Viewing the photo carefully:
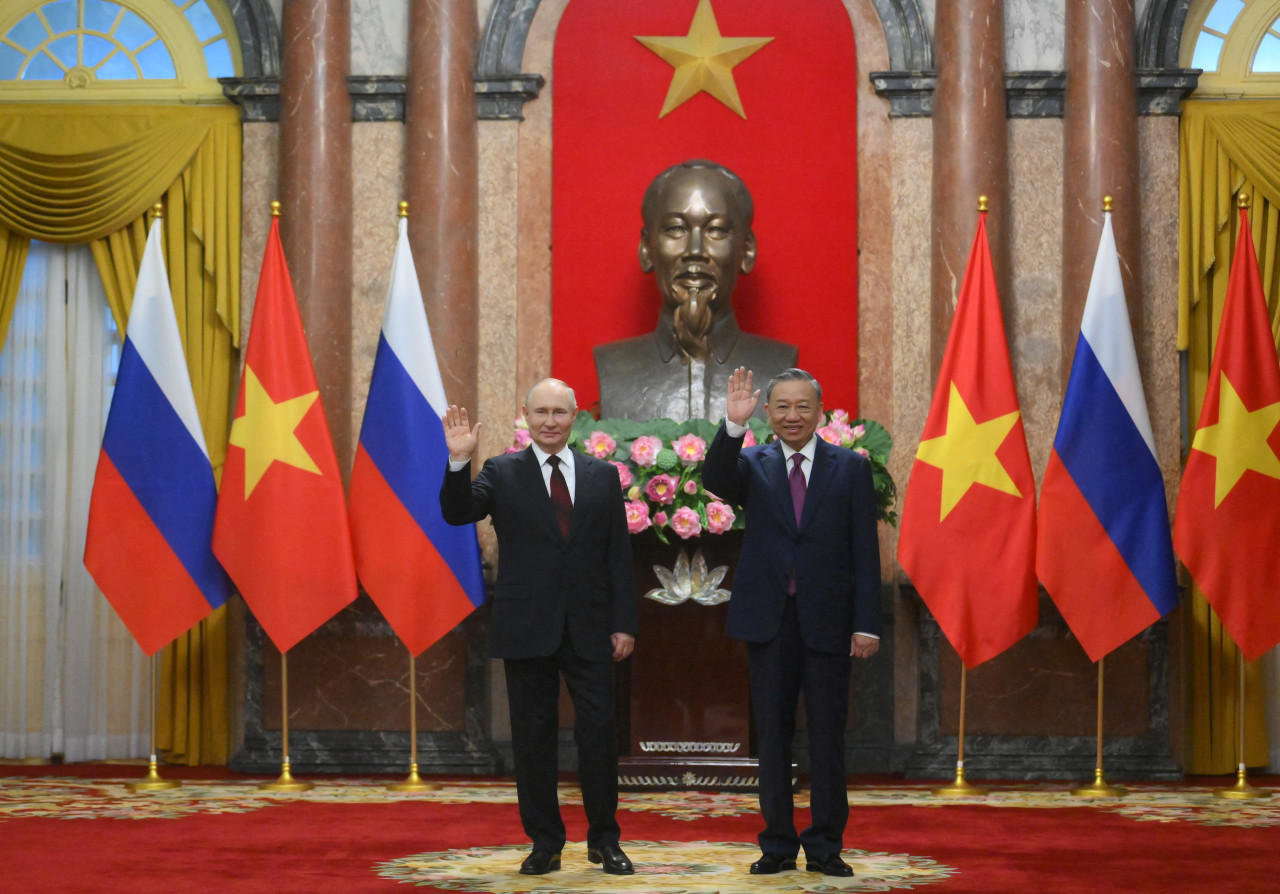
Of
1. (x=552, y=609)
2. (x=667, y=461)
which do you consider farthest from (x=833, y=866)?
(x=667, y=461)

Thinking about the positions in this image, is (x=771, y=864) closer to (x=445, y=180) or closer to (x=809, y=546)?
(x=809, y=546)

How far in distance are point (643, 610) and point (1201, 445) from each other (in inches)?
98.0

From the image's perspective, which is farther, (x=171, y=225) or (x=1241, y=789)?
(x=171, y=225)

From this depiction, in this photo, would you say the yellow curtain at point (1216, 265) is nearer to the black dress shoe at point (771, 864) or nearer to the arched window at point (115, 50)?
the black dress shoe at point (771, 864)

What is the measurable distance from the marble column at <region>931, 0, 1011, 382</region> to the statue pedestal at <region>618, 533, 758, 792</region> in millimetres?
1903

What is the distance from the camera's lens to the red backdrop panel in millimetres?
7691

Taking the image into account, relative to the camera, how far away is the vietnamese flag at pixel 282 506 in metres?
6.62

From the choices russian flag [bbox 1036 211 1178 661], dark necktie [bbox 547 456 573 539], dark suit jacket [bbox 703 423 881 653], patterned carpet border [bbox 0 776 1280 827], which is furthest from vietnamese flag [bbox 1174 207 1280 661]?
dark necktie [bbox 547 456 573 539]

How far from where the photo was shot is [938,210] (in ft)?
24.4

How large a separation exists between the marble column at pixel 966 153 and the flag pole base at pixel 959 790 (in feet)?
6.53

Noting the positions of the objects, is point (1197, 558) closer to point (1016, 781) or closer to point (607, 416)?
point (1016, 781)

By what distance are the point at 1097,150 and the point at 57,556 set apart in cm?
553

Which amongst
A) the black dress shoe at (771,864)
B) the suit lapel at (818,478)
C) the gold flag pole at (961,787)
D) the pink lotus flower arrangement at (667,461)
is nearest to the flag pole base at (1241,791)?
the gold flag pole at (961,787)

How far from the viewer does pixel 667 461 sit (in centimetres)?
634
